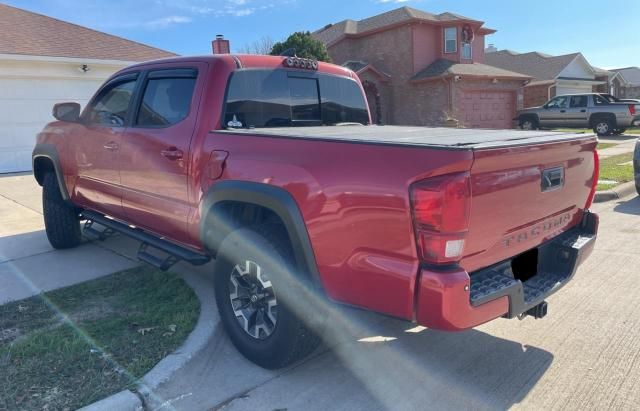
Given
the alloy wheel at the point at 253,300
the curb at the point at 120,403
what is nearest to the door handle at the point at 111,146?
the alloy wheel at the point at 253,300

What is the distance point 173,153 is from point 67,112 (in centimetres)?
219

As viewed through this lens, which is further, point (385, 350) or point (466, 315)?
point (385, 350)

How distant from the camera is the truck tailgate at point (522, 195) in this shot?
241cm

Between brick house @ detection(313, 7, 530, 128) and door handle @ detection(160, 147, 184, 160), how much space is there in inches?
769

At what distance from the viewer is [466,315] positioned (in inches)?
93.7

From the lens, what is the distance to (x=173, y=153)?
368 cm

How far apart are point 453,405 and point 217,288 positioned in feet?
5.62

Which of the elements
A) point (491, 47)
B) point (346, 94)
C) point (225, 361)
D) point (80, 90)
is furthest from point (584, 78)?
point (225, 361)

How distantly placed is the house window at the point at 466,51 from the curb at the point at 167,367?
24.2m

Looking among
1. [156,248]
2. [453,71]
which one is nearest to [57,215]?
[156,248]

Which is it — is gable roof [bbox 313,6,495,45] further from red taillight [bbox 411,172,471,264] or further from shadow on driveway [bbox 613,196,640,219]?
red taillight [bbox 411,172,471,264]

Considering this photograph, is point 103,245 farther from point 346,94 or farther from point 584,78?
point 584,78

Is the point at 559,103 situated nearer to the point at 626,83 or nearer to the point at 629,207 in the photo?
the point at 629,207

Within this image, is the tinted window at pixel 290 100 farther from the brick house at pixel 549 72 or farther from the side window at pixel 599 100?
the brick house at pixel 549 72
